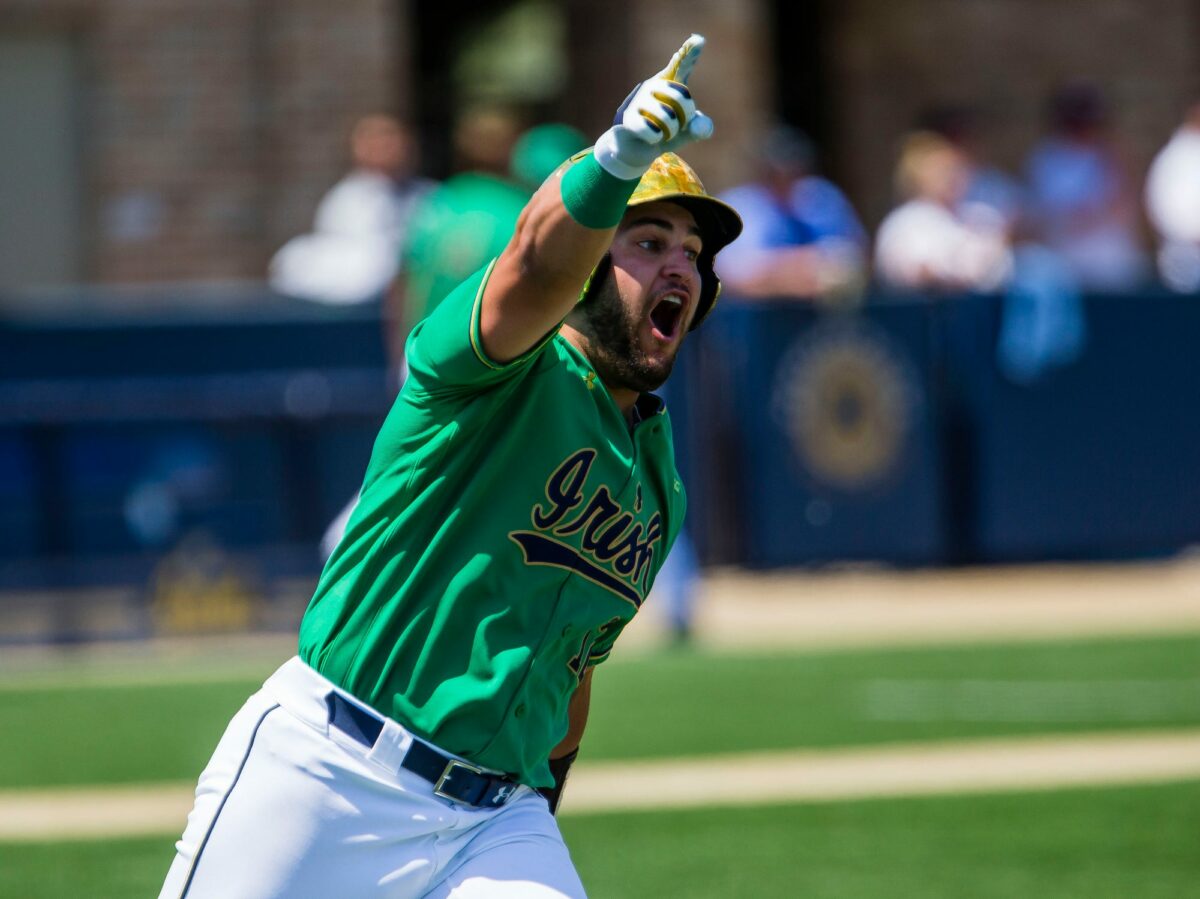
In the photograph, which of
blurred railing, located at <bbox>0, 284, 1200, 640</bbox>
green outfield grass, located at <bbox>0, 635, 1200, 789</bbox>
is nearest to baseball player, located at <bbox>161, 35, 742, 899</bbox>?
green outfield grass, located at <bbox>0, 635, 1200, 789</bbox>

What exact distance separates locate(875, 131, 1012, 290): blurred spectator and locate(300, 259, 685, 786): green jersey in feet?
35.6

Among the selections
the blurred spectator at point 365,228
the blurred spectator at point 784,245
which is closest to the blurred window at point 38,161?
the blurred spectator at point 365,228

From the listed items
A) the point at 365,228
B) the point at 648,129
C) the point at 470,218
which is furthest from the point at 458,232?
the point at 648,129

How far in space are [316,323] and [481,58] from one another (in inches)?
490

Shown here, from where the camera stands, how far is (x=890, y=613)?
12.7m

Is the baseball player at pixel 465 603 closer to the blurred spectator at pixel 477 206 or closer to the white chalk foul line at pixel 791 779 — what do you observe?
the white chalk foul line at pixel 791 779

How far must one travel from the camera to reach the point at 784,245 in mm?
13828

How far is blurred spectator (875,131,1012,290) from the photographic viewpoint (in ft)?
46.2

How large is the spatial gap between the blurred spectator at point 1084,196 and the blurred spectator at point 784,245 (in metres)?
1.89

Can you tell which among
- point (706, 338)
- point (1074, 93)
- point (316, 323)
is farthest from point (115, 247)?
point (1074, 93)

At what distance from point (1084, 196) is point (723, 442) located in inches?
137

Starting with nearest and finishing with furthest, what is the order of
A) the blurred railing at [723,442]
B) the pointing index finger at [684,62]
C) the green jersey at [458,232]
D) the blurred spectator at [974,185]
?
the pointing index finger at [684,62] → the green jersey at [458,232] → the blurred railing at [723,442] → the blurred spectator at [974,185]

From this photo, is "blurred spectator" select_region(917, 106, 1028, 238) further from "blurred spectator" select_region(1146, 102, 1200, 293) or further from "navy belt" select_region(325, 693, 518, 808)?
"navy belt" select_region(325, 693, 518, 808)

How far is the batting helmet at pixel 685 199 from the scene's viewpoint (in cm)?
356
